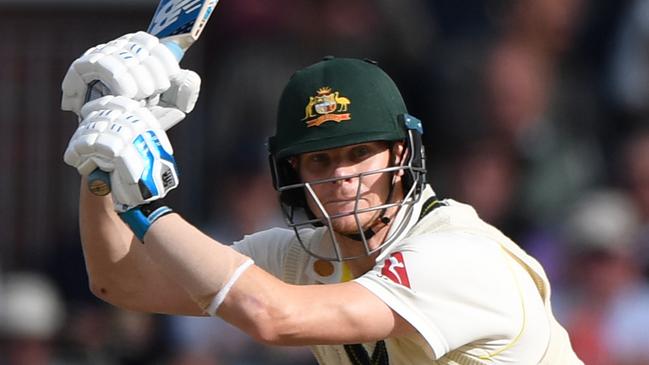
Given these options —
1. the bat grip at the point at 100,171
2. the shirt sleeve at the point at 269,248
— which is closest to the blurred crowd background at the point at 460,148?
the shirt sleeve at the point at 269,248

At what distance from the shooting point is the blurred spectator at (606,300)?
6410mm

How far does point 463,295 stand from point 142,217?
0.90m

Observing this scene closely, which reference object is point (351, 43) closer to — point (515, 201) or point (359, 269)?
point (515, 201)

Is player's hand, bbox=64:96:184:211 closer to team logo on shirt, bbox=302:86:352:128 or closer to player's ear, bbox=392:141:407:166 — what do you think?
team logo on shirt, bbox=302:86:352:128

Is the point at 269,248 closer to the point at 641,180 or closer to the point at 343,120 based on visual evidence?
the point at 343,120

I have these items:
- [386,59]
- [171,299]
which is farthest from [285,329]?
[386,59]

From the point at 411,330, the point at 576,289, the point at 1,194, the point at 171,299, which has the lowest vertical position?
the point at 1,194

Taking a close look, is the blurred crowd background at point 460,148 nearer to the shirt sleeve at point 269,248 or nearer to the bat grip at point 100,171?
the shirt sleeve at point 269,248

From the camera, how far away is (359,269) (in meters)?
4.42

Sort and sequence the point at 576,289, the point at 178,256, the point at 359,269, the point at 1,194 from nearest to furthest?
the point at 178,256, the point at 359,269, the point at 576,289, the point at 1,194

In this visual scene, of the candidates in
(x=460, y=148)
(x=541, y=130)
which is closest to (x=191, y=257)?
(x=541, y=130)

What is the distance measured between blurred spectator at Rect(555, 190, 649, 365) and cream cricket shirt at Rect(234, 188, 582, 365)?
2.17 meters

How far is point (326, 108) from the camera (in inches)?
165

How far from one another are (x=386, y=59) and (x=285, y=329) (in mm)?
4447
